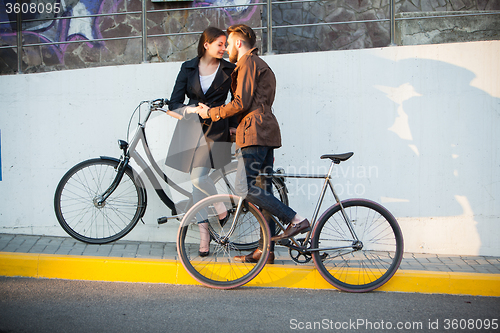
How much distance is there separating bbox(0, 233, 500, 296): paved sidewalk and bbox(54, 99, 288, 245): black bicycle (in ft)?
1.15

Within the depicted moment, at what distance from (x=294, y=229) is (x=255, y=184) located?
0.51 m

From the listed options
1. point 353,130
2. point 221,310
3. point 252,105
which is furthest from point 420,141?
point 221,310

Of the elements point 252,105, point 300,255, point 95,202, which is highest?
point 252,105

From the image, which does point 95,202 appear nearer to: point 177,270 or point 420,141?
point 177,270

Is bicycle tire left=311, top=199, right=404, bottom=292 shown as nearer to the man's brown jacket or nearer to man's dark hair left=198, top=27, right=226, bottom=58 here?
the man's brown jacket

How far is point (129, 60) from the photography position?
22.0ft

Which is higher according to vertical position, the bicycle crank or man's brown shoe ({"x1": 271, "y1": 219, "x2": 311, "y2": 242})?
man's brown shoe ({"x1": 271, "y1": 219, "x2": 311, "y2": 242})

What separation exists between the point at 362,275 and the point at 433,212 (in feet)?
4.85

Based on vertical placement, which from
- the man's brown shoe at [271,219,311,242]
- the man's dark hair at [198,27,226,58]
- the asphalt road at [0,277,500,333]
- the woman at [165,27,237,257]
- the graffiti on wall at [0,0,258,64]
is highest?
the graffiti on wall at [0,0,258,64]

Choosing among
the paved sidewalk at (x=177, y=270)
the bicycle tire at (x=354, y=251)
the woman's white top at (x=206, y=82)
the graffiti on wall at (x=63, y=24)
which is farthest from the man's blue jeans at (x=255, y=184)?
the graffiti on wall at (x=63, y=24)

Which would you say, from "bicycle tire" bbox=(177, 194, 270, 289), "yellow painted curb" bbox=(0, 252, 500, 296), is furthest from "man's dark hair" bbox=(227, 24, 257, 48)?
"yellow painted curb" bbox=(0, 252, 500, 296)

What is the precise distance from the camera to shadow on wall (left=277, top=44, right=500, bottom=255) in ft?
14.7

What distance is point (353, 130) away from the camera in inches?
184

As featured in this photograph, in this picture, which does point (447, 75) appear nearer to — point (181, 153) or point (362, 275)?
point (362, 275)
